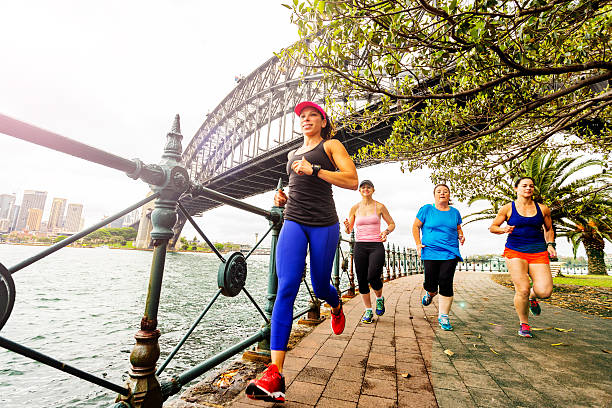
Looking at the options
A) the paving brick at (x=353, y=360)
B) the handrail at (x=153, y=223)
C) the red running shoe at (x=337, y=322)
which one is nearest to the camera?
the handrail at (x=153, y=223)

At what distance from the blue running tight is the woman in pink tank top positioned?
1912 millimetres

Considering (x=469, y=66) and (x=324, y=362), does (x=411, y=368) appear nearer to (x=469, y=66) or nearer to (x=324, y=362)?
(x=324, y=362)

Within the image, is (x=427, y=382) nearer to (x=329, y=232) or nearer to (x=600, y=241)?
(x=329, y=232)

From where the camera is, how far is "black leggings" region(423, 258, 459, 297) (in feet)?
11.6

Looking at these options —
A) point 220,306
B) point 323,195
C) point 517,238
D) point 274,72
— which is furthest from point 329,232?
point 274,72

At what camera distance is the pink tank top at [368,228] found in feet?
12.9

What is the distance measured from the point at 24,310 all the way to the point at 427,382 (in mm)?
7680

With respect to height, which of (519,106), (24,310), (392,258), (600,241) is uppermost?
(519,106)

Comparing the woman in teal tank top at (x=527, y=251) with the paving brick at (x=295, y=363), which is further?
the woman in teal tank top at (x=527, y=251)

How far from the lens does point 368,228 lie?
156 inches

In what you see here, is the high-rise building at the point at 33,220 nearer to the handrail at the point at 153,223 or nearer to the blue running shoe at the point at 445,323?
the handrail at the point at 153,223

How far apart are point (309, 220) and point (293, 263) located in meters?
0.30

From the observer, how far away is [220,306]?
5.91 m

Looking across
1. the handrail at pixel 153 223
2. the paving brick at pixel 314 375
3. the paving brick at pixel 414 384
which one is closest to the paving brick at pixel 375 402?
the paving brick at pixel 414 384
